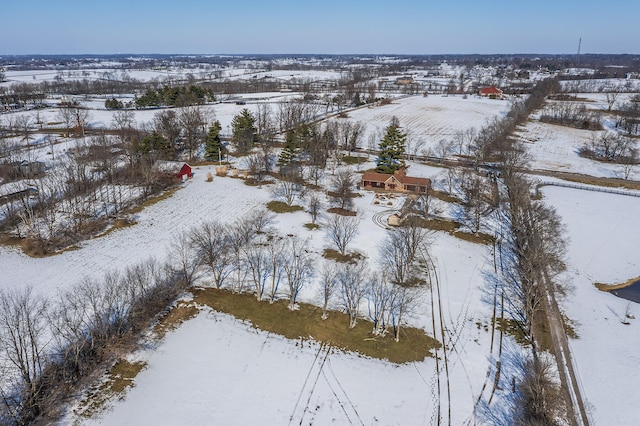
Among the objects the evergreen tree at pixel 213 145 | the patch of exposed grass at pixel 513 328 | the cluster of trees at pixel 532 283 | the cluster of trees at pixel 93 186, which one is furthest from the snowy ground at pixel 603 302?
the evergreen tree at pixel 213 145

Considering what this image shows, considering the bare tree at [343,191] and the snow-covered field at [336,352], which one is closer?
the snow-covered field at [336,352]

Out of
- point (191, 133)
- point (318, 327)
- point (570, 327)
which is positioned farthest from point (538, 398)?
point (191, 133)

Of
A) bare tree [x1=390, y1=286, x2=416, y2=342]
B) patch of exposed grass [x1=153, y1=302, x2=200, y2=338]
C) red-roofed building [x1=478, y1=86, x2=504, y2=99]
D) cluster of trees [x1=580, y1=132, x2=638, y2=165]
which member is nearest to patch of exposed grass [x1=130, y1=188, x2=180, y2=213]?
patch of exposed grass [x1=153, y1=302, x2=200, y2=338]

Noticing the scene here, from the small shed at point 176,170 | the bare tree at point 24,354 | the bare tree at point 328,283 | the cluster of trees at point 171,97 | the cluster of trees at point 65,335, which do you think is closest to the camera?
the bare tree at point 24,354

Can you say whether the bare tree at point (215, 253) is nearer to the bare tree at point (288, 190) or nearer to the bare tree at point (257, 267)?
the bare tree at point (257, 267)

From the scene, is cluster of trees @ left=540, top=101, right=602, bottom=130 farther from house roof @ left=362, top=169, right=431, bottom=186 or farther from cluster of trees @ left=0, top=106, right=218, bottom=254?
cluster of trees @ left=0, top=106, right=218, bottom=254

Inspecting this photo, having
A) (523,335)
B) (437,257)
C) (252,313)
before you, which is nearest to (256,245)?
(252,313)
